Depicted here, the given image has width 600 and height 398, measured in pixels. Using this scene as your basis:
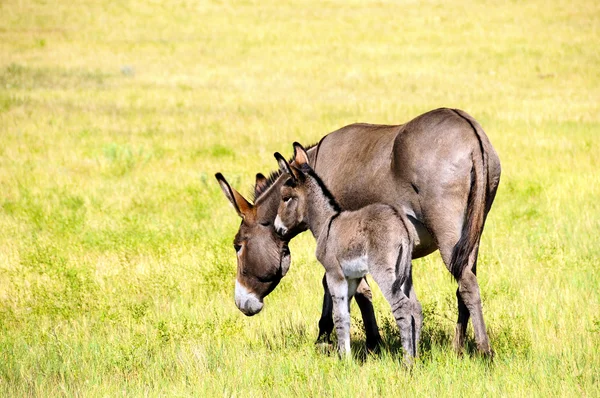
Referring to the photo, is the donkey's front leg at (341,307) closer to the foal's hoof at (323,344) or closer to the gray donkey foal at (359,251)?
the gray donkey foal at (359,251)

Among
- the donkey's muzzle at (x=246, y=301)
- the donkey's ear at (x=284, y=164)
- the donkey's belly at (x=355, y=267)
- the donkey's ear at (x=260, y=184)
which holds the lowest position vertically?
the donkey's muzzle at (x=246, y=301)

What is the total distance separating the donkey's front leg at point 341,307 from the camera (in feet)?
19.8

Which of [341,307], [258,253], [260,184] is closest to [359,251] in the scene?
[341,307]

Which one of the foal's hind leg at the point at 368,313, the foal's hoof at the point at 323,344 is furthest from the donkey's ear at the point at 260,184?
the foal's hoof at the point at 323,344

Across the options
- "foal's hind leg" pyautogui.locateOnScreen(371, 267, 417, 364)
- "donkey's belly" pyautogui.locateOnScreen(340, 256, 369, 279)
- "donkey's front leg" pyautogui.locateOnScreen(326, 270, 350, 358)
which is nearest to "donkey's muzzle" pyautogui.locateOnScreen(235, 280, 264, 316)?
"donkey's front leg" pyautogui.locateOnScreen(326, 270, 350, 358)

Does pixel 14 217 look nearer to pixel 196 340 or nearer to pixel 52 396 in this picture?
pixel 196 340

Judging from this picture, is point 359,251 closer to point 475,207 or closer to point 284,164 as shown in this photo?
point 475,207

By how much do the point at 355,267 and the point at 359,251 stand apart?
13cm

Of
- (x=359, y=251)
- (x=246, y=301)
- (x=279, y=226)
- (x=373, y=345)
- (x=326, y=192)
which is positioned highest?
(x=326, y=192)

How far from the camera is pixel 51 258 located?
1059 cm

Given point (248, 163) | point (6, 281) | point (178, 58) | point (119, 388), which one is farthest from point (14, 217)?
point (178, 58)

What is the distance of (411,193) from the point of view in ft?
20.3

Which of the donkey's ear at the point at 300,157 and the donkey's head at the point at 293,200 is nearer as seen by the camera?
the donkey's head at the point at 293,200

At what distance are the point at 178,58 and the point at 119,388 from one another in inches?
1346
